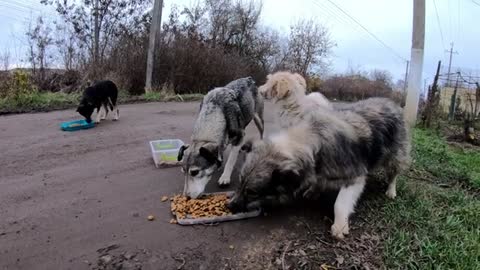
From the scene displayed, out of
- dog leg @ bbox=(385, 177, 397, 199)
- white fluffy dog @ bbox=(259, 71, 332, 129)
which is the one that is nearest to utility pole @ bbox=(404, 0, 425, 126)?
white fluffy dog @ bbox=(259, 71, 332, 129)

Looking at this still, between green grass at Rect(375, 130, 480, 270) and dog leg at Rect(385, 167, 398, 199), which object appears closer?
green grass at Rect(375, 130, 480, 270)

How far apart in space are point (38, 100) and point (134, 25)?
5968 millimetres

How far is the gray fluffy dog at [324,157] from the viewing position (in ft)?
8.73

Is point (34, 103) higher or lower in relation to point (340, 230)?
higher

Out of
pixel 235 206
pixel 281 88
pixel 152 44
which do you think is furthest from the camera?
pixel 152 44

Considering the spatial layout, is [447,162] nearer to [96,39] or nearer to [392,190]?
[392,190]

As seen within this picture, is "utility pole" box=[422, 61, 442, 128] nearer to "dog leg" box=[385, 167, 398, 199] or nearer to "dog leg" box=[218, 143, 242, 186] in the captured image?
"dog leg" box=[385, 167, 398, 199]

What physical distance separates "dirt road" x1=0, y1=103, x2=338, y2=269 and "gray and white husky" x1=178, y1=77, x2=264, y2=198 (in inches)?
18.2

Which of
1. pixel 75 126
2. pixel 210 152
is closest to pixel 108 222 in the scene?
pixel 210 152

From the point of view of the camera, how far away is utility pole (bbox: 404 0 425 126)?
29.0 ft

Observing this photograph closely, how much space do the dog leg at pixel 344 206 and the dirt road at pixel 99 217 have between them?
401mm

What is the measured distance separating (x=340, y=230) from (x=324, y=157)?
632 millimetres

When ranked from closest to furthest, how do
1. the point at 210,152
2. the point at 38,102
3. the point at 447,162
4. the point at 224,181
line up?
the point at 210,152 → the point at 224,181 → the point at 447,162 → the point at 38,102

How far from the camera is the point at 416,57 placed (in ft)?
29.1
